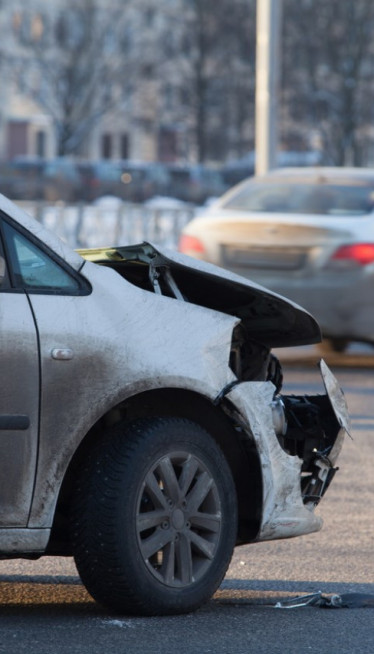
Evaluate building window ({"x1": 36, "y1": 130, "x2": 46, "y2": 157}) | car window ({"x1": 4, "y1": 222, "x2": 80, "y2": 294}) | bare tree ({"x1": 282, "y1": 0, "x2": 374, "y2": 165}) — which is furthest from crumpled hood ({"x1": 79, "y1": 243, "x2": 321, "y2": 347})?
building window ({"x1": 36, "y1": 130, "x2": 46, "y2": 157})

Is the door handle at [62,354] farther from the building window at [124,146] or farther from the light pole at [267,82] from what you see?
the building window at [124,146]

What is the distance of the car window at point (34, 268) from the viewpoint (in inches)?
192

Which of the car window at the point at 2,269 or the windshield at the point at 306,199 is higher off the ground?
the car window at the point at 2,269

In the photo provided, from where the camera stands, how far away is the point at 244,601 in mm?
5363

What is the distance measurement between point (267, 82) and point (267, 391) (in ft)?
55.0

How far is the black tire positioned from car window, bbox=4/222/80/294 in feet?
1.63

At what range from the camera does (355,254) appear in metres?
11.8

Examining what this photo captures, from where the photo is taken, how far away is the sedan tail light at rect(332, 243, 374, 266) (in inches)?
465

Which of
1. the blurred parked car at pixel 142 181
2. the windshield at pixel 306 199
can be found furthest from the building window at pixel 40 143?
the windshield at pixel 306 199

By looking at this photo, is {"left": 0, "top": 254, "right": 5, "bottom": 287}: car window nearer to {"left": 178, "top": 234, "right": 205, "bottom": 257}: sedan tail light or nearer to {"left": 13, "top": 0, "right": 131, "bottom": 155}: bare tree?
{"left": 178, "top": 234, "right": 205, "bottom": 257}: sedan tail light

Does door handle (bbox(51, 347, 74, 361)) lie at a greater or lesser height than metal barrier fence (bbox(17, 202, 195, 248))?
greater

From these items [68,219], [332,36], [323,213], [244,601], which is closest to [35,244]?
[244,601]

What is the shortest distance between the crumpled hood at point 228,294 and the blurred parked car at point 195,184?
4241 cm

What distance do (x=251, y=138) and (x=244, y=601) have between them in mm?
63508
